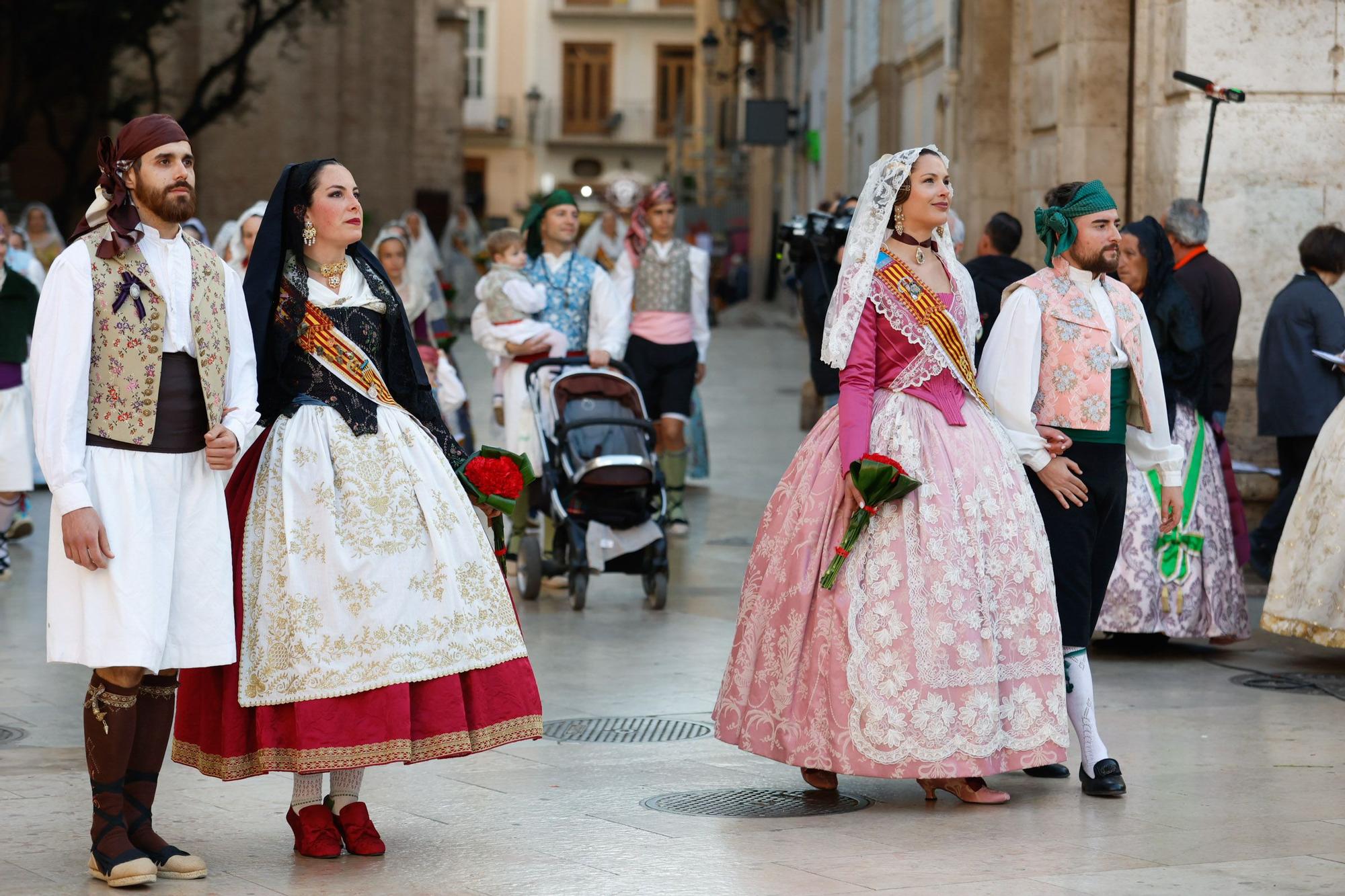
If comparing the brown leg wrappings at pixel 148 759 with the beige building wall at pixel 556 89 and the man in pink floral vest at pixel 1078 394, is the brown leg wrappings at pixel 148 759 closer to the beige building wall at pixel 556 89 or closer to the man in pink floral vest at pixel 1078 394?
the man in pink floral vest at pixel 1078 394

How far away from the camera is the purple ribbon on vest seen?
5105 mm

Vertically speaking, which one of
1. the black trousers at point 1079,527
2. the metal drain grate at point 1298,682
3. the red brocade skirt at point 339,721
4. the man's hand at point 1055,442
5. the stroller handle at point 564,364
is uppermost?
the stroller handle at point 564,364

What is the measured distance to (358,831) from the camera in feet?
18.1

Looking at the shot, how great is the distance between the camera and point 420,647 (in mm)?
5395

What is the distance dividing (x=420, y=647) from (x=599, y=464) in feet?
14.6

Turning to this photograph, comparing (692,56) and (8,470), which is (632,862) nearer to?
(8,470)

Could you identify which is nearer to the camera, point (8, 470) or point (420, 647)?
point (420, 647)

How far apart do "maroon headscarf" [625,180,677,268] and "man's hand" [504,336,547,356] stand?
5.81 feet

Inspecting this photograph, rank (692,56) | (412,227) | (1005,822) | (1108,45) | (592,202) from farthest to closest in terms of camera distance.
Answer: (692,56) → (592,202) → (412,227) → (1108,45) → (1005,822)

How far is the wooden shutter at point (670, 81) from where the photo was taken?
75.0 m

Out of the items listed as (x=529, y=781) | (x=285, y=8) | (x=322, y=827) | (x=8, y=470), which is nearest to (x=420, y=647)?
(x=322, y=827)

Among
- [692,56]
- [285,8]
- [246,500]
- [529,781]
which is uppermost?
[692,56]

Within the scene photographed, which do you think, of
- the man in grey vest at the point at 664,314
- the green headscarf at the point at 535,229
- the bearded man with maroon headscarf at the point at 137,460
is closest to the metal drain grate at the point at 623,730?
the bearded man with maroon headscarf at the point at 137,460

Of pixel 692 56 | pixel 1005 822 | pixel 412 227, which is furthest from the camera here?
pixel 692 56
